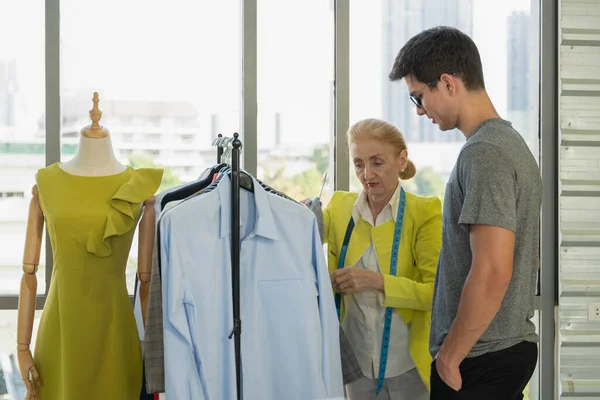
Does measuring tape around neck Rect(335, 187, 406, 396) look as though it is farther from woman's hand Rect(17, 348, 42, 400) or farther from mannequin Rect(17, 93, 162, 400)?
woman's hand Rect(17, 348, 42, 400)

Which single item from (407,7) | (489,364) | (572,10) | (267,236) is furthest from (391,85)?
(489,364)

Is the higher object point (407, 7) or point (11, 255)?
point (407, 7)

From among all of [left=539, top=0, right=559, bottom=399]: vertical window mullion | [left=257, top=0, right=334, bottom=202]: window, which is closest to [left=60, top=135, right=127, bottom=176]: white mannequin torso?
[left=257, top=0, right=334, bottom=202]: window

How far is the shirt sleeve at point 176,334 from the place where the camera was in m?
2.13

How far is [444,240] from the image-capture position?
212 cm

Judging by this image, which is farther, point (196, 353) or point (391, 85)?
point (391, 85)

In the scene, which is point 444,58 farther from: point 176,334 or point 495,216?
point 176,334

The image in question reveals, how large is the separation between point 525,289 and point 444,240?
0.85ft

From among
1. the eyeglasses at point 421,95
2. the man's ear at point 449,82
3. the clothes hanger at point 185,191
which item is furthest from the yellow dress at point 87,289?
the man's ear at point 449,82

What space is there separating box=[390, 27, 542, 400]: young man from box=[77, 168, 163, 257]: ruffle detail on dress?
1010mm

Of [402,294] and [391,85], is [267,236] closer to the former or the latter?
[402,294]

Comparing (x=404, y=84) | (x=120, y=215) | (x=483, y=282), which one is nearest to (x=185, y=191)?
(x=120, y=215)

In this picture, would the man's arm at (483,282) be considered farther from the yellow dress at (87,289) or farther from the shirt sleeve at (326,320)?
the yellow dress at (87,289)

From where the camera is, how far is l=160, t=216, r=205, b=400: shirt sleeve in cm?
213
